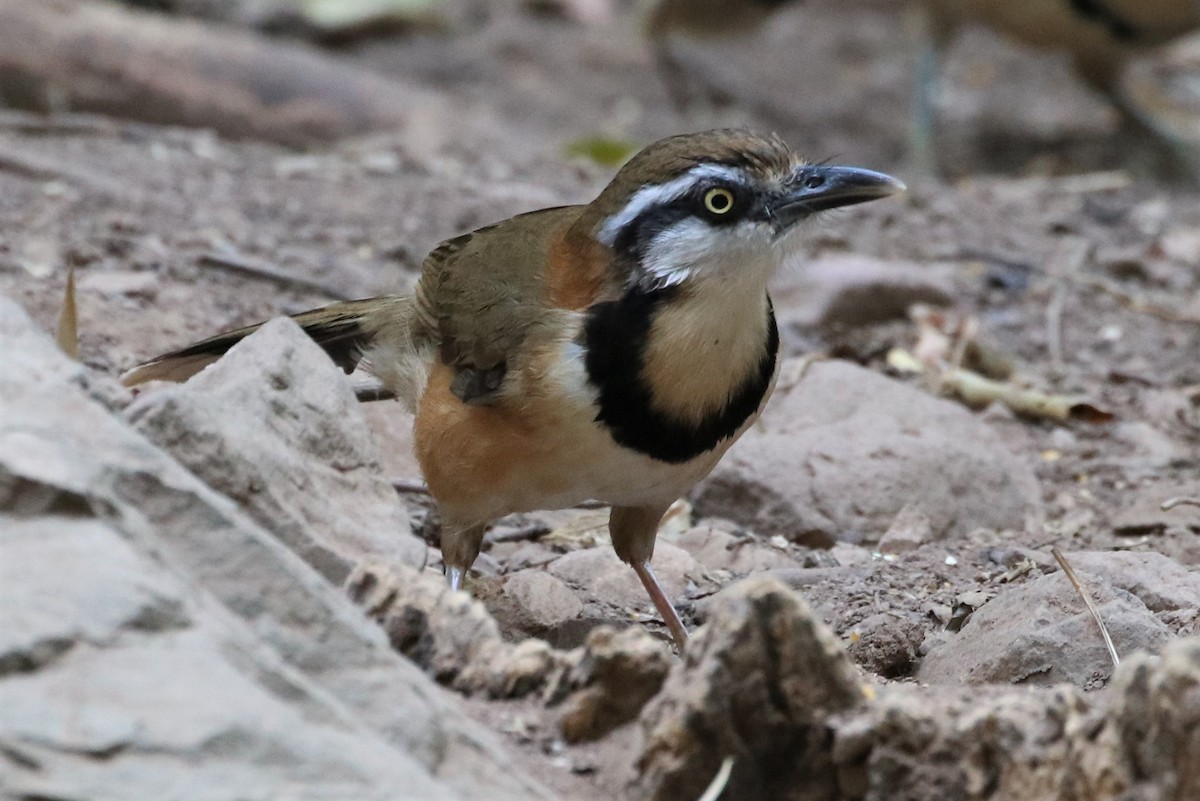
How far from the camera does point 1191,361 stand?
7945 millimetres

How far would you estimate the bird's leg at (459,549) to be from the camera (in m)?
4.79

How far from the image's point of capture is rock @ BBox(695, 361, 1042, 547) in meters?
5.91

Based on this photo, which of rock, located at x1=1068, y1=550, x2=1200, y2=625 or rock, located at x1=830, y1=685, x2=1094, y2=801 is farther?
rock, located at x1=1068, y1=550, x2=1200, y2=625

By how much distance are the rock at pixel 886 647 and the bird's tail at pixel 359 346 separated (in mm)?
1536

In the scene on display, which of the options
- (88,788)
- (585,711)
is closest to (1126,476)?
(585,711)

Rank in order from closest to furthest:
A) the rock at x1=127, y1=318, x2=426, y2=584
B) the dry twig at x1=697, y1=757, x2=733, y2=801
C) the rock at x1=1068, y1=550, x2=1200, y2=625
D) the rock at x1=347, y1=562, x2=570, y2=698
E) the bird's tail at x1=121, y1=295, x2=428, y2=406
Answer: the dry twig at x1=697, y1=757, x2=733, y2=801
the rock at x1=347, y1=562, x2=570, y2=698
the rock at x1=127, y1=318, x2=426, y2=584
the rock at x1=1068, y1=550, x2=1200, y2=625
the bird's tail at x1=121, y1=295, x2=428, y2=406

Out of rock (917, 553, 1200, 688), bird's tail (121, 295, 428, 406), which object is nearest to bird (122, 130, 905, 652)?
bird's tail (121, 295, 428, 406)

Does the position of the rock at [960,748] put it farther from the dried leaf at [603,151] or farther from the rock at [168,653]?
the dried leaf at [603,151]

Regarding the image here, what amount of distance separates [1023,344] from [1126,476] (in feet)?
5.94

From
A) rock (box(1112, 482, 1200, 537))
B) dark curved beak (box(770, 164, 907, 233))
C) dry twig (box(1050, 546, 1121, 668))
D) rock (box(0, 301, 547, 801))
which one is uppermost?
rock (box(0, 301, 547, 801))

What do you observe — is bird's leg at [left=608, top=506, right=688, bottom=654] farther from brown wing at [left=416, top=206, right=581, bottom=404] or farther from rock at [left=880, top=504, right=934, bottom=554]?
rock at [left=880, top=504, right=934, bottom=554]

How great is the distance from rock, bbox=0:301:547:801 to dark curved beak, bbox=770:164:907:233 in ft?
6.16

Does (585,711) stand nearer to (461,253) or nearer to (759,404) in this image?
(759,404)

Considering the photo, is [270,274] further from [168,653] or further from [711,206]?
[168,653]
